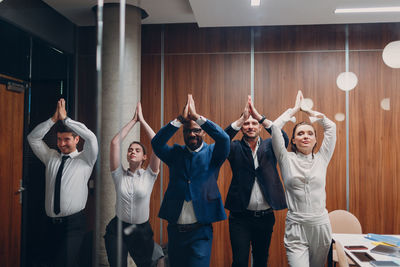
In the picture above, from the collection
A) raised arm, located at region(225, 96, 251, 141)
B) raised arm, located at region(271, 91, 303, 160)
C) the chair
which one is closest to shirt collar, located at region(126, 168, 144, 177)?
raised arm, located at region(225, 96, 251, 141)

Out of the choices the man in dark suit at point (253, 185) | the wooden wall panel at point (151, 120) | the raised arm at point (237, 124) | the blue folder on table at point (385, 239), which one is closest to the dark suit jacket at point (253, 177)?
the man in dark suit at point (253, 185)

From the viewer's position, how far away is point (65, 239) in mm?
742

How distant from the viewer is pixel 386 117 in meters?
1.95

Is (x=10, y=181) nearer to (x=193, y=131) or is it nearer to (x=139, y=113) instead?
(x=139, y=113)

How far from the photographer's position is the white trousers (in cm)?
177

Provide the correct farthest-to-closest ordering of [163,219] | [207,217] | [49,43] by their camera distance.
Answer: [207,217] → [163,219] → [49,43]

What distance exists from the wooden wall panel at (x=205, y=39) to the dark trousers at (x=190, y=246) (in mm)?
995

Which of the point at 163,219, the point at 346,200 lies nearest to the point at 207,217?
the point at 163,219

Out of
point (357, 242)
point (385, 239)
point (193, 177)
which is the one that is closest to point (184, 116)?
point (193, 177)

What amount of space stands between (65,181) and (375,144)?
207 cm

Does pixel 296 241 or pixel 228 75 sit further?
pixel 228 75

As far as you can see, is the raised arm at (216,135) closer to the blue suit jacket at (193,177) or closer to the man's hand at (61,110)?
the blue suit jacket at (193,177)

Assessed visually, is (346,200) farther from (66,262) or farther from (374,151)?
(66,262)

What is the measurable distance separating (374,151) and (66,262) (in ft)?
6.84
